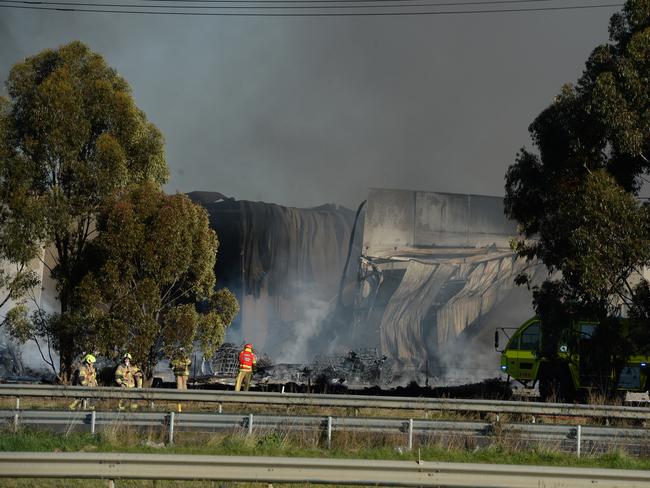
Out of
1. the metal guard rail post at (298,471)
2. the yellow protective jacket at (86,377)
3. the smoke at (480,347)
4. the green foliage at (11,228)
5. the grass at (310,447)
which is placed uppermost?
the green foliage at (11,228)

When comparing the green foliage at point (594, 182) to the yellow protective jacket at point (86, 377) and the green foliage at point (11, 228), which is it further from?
the green foliage at point (11, 228)

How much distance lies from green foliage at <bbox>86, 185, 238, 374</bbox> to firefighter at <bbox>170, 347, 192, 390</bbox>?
0.20 metres

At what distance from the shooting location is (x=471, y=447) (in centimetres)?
1354

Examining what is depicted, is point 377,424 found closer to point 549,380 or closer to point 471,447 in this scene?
point 471,447

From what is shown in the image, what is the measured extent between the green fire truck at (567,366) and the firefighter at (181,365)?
9.68 metres

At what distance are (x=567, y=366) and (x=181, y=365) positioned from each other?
10792 mm

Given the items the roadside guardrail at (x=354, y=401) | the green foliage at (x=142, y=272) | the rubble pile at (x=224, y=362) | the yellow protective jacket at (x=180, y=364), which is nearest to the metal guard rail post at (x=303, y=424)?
the roadside guardrail at (x=354, y=401)

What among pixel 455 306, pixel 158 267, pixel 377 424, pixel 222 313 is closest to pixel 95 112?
pixel 158 267

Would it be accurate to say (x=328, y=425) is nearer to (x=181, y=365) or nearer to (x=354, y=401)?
(x=354, y=401)

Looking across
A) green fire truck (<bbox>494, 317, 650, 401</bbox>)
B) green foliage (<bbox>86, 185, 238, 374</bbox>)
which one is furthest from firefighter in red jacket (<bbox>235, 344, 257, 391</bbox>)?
green fire truck (<bbox>494, 317, 650, 401</bbox>)

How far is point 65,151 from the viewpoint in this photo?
26484 mm

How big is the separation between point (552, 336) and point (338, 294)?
19940 millimetres

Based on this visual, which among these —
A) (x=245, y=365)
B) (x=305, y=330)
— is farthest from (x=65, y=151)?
(x=305, y=330)

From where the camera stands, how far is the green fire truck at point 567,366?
24109mm
